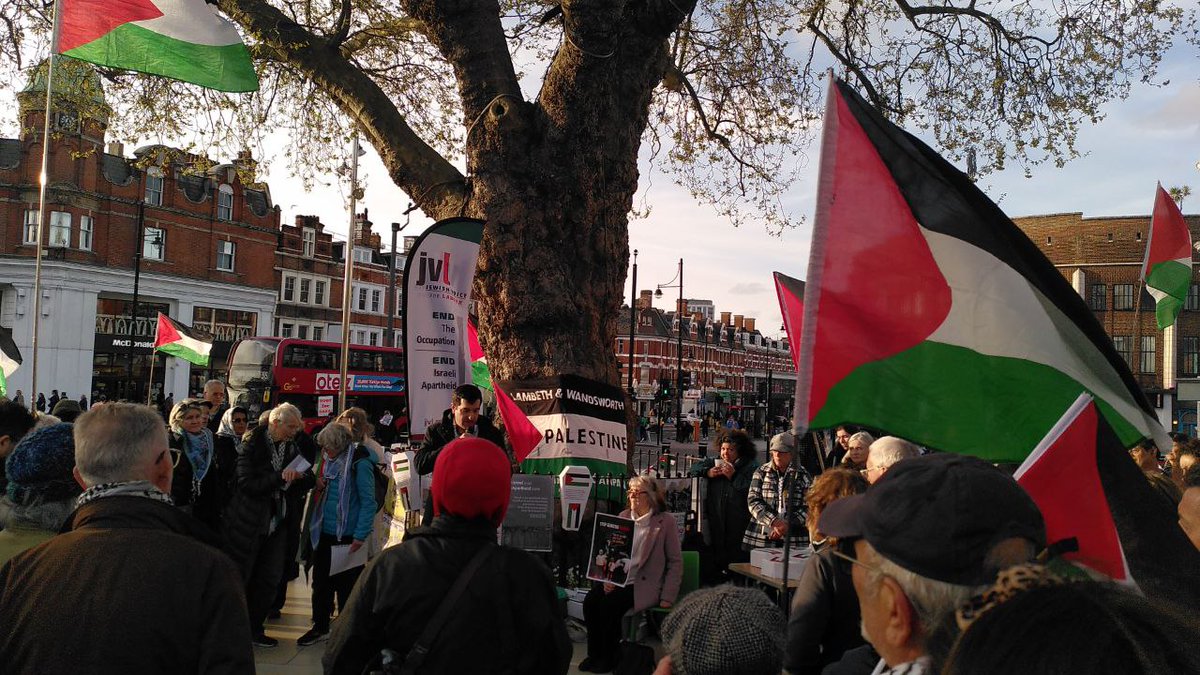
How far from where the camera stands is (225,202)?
47094 mm

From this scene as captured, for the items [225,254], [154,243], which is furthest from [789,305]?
[225,254]

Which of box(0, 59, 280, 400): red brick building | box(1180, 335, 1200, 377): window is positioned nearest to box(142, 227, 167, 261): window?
box(0, 59, 280, 400): red brick building

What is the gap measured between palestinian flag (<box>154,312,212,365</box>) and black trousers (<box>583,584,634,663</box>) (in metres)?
12.3

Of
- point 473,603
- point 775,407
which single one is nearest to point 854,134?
point 473,603

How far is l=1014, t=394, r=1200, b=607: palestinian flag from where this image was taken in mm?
2152

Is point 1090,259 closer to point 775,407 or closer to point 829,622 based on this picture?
point 775,407

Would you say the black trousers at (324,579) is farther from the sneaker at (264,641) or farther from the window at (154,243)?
the window at (154,243)

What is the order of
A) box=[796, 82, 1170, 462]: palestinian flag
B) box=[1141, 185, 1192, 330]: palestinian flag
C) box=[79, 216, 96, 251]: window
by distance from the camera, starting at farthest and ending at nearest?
box=[79, 216, 96, 251]: window, box=[1141, 185, 1192, 330]: palestinian flag, box=[796, 82, 1170, 462]: palestinian flag

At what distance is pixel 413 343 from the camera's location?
6160 mm

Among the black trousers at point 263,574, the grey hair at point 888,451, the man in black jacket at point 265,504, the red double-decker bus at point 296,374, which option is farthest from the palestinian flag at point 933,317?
the red double-decker bus at point 296,374

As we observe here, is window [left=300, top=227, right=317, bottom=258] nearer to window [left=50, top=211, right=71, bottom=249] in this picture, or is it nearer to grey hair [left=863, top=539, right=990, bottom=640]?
window [left=50, top=211, right=71, bottom=249]

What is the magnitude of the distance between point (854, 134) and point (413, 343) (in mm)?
3930

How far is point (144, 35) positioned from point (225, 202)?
143 ft

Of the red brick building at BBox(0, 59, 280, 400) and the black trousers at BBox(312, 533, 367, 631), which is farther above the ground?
the red brick building at BBox(0, 59, 280, 400)
